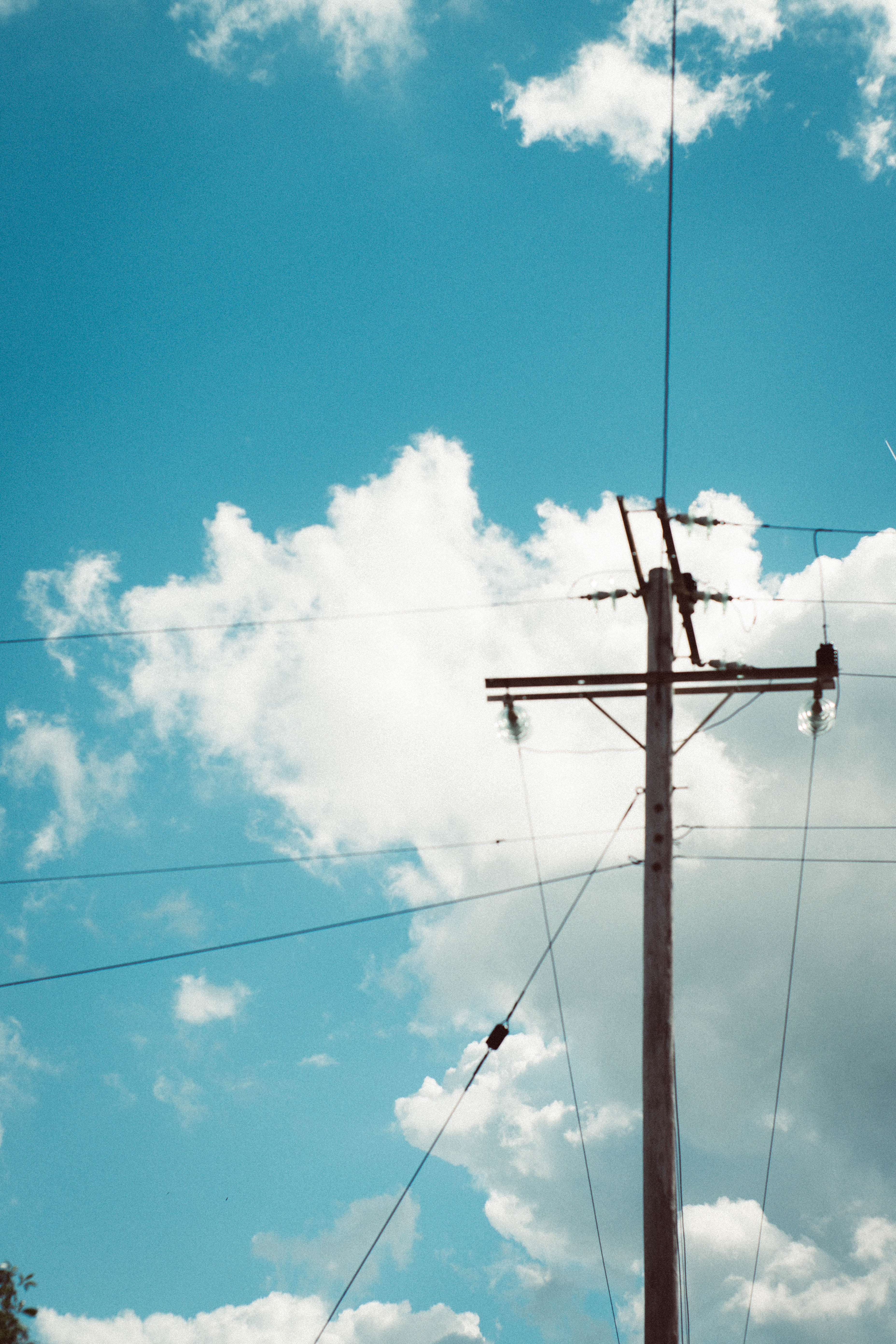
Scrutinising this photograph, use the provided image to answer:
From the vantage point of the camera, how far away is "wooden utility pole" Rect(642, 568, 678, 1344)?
7625 mm

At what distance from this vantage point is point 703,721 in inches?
390

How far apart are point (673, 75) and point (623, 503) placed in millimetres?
3866

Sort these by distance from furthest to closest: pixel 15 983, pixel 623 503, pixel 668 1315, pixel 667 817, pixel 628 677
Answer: pixel 15 983 → pixel 623 503 → pixel 628 677 → pixel 667 817 → pixel 668 1315

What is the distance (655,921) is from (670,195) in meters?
6.69

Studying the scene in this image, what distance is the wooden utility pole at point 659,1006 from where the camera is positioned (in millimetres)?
7625

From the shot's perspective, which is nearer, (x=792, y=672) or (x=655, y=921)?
(x=655, y=921)

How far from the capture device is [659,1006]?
8352 millimetres

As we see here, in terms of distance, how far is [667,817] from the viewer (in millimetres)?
9094

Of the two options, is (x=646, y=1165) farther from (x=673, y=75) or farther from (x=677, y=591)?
(x=673, y=75)

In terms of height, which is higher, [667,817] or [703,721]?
[703,721]

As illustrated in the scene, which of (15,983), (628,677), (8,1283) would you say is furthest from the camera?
(8,1283)

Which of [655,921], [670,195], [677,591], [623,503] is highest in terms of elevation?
[670,195]

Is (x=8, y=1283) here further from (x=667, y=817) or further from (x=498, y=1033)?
(x=667, y=817)

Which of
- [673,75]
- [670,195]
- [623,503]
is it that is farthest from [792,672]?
[673,75]
